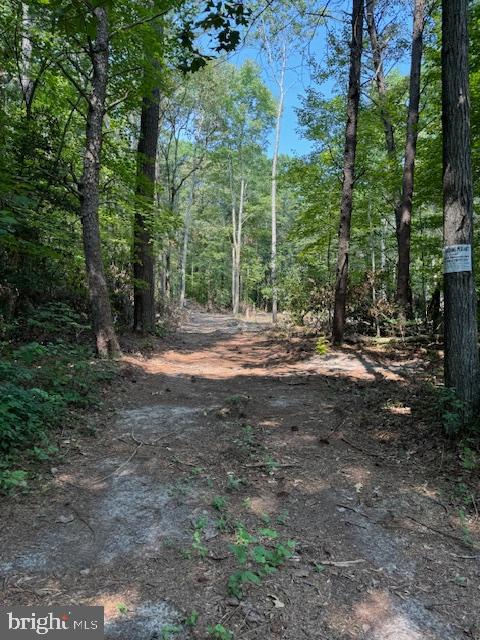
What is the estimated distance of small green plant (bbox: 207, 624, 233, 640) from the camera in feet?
5.82

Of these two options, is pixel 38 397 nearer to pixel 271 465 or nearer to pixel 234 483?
pixel 234 483

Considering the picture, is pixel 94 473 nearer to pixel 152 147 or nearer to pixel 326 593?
pixel 326 593

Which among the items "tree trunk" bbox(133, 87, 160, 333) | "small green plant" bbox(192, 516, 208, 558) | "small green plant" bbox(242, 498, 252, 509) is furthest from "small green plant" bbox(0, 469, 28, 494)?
"tree trunk" bbox(133, 87, 160, 333)

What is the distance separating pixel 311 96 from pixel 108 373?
35.4ft

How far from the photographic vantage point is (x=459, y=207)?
367 cm

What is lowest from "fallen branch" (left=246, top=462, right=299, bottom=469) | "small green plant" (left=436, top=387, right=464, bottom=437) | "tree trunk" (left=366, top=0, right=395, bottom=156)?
"fallen branch" (left=246, top=462, right=299, bottom=469)

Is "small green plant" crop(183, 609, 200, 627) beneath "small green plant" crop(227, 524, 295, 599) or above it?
beneath

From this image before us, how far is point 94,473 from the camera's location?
3340 millimetres

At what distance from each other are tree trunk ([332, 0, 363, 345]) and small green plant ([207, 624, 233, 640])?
7.38 metres

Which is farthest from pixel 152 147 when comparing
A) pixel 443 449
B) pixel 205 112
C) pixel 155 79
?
pixel 205 112

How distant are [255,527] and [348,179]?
24.8 feet

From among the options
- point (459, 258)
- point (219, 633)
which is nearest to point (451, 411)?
point (459, 258)

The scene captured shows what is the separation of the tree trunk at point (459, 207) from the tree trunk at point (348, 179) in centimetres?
470

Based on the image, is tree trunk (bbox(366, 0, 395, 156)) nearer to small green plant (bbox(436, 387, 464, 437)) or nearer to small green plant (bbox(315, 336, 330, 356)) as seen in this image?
small green plant (bbox(315, 336, 330, 356))
